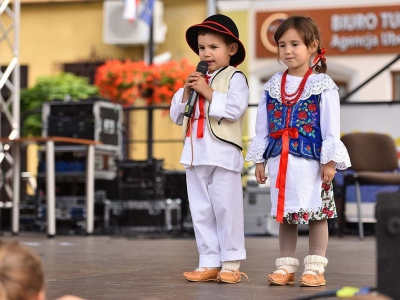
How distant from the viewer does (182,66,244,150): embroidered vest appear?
4.17 m

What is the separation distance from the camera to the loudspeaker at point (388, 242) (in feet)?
7.22

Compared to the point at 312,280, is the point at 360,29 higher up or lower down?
higher up

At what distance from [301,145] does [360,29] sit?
11.4 m

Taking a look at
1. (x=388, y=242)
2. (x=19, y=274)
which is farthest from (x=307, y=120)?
(x=19, y=274)

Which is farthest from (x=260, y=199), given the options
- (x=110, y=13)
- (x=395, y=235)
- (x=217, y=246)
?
(x=110, y=13)

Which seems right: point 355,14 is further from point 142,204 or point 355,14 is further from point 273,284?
point 273,284

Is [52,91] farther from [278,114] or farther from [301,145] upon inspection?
[301,145]

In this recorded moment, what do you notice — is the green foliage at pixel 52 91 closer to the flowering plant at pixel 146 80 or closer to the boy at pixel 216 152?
the flowering plant at pixel 146 80

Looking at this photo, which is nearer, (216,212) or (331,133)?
(331,133)

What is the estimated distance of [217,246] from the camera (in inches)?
168

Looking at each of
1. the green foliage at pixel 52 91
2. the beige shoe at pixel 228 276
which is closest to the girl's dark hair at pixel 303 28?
the beige shoe at pixel 228 276

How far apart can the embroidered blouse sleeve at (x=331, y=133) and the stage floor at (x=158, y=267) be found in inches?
21.4

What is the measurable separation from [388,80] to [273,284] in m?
11.3

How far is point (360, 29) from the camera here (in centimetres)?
1505
